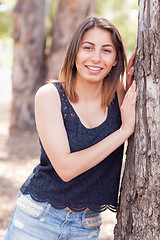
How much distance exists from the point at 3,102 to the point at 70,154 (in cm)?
1125

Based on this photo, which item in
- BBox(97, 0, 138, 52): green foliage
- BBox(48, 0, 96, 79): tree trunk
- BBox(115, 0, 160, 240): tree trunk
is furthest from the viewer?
BBox(97, 0, 138, 52): green foliage

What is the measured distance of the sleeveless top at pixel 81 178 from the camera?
2014 millimetres

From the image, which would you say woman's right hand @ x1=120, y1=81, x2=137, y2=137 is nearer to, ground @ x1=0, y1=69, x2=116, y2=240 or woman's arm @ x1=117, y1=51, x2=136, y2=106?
woman's arm @ x1=117, y1=51, x2=136, y2=106

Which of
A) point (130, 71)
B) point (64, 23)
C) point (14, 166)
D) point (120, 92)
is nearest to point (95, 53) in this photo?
point (130, 71)

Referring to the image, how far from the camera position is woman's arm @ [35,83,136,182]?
1.91 metres

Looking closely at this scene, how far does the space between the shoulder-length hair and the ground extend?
77.0 inches

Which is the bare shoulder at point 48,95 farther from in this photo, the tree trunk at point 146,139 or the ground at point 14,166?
the ground at point 14,166

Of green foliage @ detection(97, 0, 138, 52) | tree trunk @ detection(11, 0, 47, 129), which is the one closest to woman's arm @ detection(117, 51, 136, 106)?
tree trunk @ detection(11, 0, 47, 129)

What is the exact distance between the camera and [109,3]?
14734 mm

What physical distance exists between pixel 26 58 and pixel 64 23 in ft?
3.50

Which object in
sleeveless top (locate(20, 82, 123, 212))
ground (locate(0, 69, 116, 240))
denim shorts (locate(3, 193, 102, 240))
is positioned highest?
sleeveless top (locate(20, 82, 123, 212))

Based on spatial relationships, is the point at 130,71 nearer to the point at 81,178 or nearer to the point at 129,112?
the point at 129,112

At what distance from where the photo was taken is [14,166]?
5.55 m

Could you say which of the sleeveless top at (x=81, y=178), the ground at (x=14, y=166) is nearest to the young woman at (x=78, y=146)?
the sleeveless top at (x=81, y=178)
